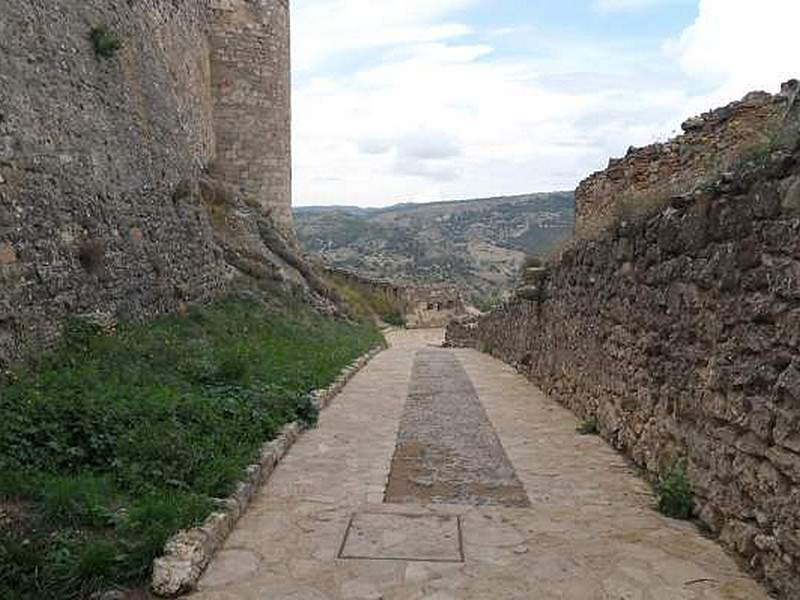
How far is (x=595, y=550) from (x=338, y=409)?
16.0 feet

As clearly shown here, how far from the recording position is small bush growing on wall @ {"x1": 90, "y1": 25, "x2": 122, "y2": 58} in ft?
32.4

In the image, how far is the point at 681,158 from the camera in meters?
8.81

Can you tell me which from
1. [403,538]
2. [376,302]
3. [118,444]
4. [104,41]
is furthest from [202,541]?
[376,302]

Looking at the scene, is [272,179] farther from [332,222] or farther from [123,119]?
[332,222]

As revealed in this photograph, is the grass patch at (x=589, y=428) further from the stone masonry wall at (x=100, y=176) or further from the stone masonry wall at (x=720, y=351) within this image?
the stone masonry wall at (x=100, y=176)

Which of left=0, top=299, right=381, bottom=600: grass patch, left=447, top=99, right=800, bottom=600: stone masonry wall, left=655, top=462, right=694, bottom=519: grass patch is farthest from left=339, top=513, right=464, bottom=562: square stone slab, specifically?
left=447, top=99, right=800, bottom=600: stone masonry wall

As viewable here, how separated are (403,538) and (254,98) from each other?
699 inches

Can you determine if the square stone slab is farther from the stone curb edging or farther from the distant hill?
the distant hill

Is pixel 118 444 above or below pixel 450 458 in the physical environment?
above

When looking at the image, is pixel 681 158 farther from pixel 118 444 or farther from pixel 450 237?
pixel 450 237

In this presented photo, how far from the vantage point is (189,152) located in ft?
47.8

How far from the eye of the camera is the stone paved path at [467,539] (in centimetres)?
388

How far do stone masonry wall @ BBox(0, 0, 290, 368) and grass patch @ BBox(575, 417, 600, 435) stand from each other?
17.1ft

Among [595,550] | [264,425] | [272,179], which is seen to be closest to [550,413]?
[264,425]
